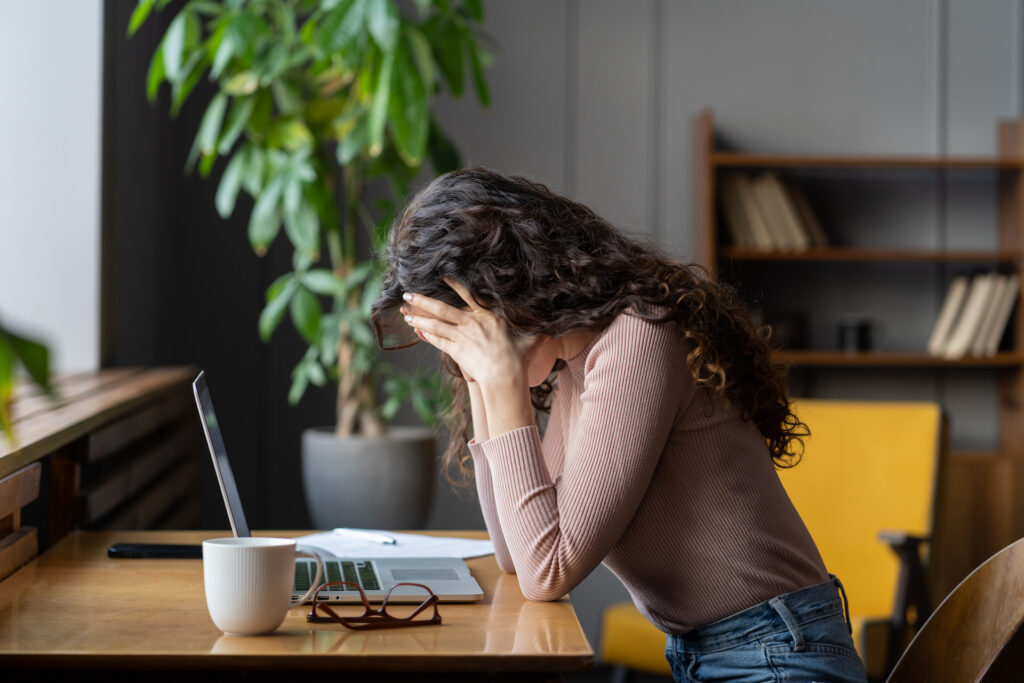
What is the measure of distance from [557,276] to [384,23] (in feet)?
4.15

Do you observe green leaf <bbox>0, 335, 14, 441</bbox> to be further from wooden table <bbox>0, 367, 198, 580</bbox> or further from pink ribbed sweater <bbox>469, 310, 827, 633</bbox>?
pink ribbed sweater <bbox>469, 310, 827, 633</bbox>

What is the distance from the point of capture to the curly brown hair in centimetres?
116

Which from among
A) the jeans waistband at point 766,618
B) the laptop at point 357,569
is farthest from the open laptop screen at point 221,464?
the jeans waistband at point 766,618

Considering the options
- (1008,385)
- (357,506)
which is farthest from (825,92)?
(357,506)

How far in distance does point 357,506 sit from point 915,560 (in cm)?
136

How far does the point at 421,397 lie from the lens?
110 inches

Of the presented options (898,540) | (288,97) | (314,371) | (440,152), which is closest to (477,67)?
(440,152)

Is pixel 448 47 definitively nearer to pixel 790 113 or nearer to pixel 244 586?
pixel 790 113

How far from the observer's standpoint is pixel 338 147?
2613mm

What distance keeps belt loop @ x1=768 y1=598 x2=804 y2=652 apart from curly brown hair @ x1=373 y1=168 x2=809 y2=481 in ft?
0.75

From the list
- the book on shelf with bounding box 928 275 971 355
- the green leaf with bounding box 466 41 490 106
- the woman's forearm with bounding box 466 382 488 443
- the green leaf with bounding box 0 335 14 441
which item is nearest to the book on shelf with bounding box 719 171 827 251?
the book on shelf with bounding box 928 275 971 355

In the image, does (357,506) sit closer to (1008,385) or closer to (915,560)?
(915,560)

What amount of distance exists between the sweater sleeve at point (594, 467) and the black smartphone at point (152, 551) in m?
0.48

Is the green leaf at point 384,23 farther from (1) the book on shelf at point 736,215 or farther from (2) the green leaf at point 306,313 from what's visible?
(1) the book on shelf at point 736,215
